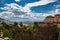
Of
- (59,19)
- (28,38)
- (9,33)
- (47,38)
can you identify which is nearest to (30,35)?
(28,38)

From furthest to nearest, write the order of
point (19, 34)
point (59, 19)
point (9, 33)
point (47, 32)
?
point (59, 19) → point (9, 33) → point (47, 32) → point (19, 34)

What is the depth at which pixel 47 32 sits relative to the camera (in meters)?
6.36

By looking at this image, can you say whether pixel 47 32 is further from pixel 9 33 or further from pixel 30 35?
pixel 9 33

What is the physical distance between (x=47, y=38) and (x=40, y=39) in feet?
0.92

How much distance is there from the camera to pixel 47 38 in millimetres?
6172

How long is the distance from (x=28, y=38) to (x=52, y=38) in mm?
722

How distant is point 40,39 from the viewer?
600 cm

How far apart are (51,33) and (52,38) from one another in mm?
230

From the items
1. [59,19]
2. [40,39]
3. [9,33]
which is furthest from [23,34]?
[59,19]

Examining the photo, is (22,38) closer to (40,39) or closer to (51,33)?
(40,39)

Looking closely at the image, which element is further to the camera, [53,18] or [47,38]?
[53,18]

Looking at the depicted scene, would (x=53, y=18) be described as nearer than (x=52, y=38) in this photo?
No

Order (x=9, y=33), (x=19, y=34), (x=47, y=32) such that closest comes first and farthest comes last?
1. (x=19, y=34)
2. (x=47, y=32)
3. (x=9, y=33)

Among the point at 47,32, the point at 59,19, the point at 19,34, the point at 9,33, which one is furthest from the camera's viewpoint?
the point at 59,19
